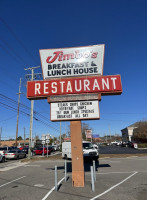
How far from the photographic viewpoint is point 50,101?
8539mm

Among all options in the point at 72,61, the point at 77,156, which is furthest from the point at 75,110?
the point at 72,61

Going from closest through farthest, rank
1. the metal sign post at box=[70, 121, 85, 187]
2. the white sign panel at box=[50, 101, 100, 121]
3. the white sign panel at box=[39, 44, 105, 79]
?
the metal sign post at box=[70, 121, 85, 187]
the white sign panel at box=[50, 101, 100, 121]
the white sign panel at box=[39, 44, 105, 79]

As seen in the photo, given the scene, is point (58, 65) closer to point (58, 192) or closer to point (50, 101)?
point (50, 101)

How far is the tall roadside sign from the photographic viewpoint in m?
8.27

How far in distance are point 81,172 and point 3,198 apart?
10.6ft

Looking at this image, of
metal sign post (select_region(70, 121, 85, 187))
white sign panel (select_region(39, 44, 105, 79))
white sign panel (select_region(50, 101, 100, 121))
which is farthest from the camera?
white sign panel (select_region(39, 44, 105, 79))

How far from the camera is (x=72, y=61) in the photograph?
9.12 metres

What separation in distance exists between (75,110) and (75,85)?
1.28m

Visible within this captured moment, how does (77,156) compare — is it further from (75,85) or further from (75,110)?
(75,85)

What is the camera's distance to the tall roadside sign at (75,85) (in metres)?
8.27

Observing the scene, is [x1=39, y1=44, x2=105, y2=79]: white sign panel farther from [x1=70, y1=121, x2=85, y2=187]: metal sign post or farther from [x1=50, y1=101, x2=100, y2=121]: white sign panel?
[x1=70, y1=121, x2=85, y2=187]: metal sign post

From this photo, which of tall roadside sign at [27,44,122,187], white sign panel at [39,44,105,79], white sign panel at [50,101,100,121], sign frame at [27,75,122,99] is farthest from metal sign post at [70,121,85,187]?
white sign panel at [39,44,105,79]

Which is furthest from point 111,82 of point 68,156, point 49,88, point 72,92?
point 68,156

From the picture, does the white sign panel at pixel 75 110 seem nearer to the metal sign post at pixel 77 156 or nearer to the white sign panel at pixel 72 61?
the metal sign post at pixel 77 156
